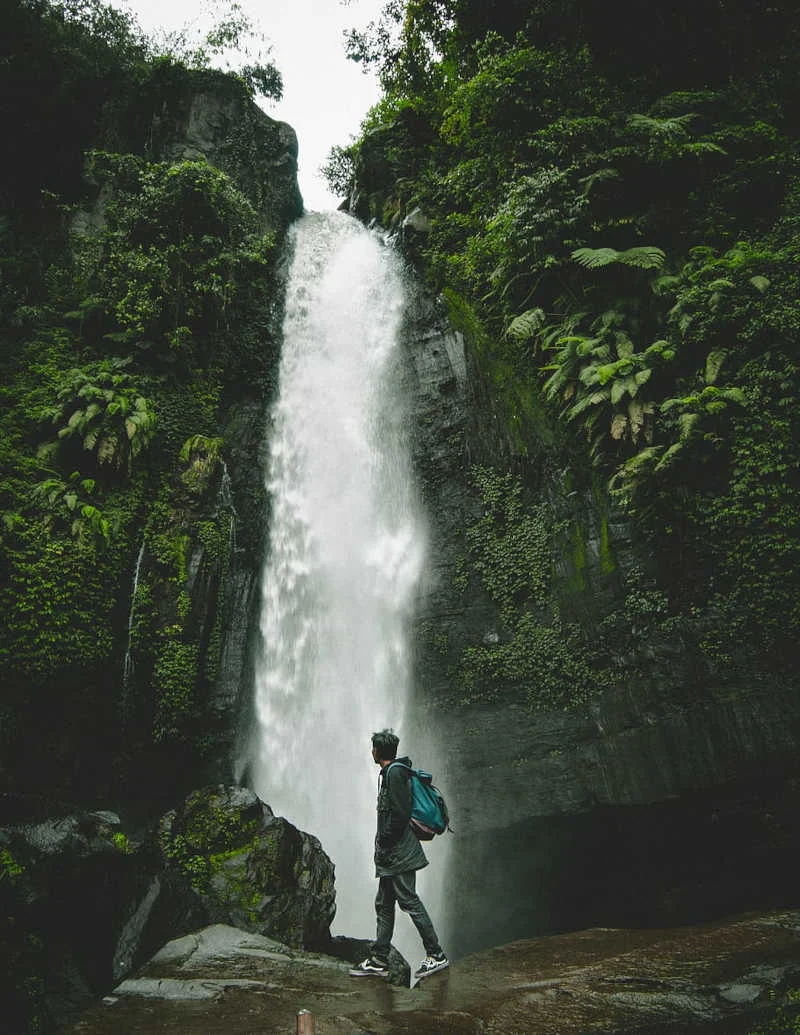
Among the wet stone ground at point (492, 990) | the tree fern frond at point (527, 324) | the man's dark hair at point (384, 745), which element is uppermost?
the tree fern frond at point (527, 324)

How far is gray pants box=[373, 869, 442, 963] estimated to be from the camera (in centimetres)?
466

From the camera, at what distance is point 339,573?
11750mm

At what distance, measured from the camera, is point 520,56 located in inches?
500

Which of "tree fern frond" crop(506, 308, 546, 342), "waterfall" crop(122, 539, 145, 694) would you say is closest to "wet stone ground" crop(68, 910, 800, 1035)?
"waterfall" crop(122, 539, 145, 694)

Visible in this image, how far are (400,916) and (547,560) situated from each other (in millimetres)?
5633

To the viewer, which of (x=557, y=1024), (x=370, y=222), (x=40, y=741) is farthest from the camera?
(x=370, y=222)

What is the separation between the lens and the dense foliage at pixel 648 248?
831 cm

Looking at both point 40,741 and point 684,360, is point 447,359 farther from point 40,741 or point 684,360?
point 40,741

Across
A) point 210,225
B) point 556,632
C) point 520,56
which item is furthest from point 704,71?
point 556,632

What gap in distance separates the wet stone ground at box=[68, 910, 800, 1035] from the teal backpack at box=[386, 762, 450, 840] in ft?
3.30

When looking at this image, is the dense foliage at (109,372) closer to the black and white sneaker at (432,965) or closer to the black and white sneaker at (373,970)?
the black and white sneaker at (373,970)

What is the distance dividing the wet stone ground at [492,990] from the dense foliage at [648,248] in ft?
13.2

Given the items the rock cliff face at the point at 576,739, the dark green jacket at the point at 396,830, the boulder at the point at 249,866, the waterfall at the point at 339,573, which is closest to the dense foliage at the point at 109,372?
the waterfall at the point at 339,573

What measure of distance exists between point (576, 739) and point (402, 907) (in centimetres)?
506
